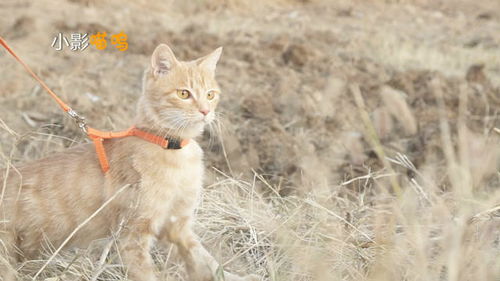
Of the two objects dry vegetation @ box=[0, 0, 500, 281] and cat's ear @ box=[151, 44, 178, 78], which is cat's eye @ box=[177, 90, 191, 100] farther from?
dry vegetation @ box=[0, 0, 500, 281]

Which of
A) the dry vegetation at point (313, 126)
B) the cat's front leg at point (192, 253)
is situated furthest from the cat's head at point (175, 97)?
the dry vegetation at point (313, 126)

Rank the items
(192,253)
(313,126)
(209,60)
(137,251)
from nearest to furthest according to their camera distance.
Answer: (137,251) < (192,253) < (209,60) < (313,126)

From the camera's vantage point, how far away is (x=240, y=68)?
255 inches

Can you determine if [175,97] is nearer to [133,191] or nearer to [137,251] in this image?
[133,191]

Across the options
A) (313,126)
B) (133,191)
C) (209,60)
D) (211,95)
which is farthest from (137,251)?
(313,126)

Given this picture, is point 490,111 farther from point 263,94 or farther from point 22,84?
point 22,84

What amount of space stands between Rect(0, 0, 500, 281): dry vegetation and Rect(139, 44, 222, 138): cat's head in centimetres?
61

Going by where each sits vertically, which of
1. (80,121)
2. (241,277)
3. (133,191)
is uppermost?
(80,121)

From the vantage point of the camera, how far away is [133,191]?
2.54 metres

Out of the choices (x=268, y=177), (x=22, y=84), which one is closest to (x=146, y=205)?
(x=268, y=177)

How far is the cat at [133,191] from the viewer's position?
2543 millimetres

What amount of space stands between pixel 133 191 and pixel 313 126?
2811mm

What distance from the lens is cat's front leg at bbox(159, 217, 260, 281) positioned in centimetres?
258

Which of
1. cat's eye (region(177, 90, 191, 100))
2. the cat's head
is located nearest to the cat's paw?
the cat's head
